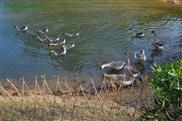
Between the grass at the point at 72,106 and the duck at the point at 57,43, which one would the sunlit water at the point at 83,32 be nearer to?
the duck at the point at 57,43

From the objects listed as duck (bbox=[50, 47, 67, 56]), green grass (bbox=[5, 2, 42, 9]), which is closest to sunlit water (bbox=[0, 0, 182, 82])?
green grass (bbox=[5, 2, 42, 9])

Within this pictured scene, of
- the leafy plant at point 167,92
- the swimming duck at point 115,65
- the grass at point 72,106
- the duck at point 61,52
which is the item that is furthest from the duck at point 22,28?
the leafy plant at point 167,92

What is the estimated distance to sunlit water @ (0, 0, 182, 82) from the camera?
73.2 feet

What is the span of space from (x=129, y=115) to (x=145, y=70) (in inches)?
327

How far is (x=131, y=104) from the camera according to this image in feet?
51.7

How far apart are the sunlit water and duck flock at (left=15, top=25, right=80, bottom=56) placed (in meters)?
0.30

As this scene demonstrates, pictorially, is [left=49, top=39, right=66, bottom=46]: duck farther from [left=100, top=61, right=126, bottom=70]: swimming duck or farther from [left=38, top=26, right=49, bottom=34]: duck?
[left=100, top=61, right=126, bottom=70]: swimming duck

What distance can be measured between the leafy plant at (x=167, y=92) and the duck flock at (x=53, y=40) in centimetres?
1658

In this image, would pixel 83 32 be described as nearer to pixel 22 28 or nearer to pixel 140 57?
pixel 22 28

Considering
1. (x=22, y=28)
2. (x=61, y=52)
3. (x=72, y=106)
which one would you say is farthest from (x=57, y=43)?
(x=72, y=106)

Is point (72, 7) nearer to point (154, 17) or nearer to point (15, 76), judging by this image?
point (154, 17)

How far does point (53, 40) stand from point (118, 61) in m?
6.17

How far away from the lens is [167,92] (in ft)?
24.7

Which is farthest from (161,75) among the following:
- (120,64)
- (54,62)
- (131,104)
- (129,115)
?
(54,62)
